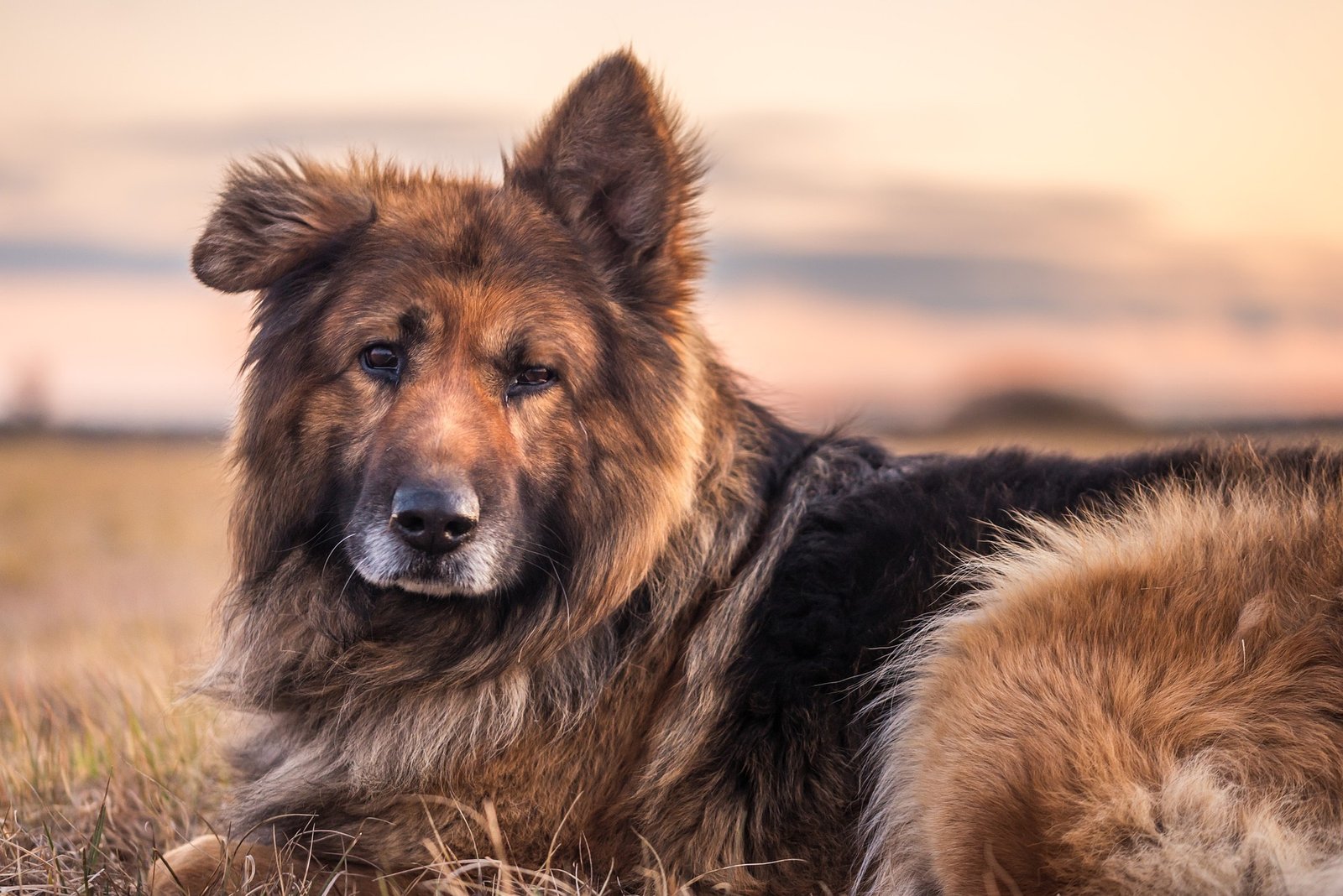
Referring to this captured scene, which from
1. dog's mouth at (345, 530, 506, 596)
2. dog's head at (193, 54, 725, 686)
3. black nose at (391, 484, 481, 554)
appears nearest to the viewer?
black nose at (391, 484, 481, 554)

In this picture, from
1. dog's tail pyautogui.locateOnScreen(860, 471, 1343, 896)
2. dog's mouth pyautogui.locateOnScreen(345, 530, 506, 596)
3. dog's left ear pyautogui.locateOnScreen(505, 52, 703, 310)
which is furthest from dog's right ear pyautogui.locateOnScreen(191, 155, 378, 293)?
dog's tail pyautogui.locateOnScreen(860, 471, 1343, 896)

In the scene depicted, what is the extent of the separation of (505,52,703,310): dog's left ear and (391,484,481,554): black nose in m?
0.93

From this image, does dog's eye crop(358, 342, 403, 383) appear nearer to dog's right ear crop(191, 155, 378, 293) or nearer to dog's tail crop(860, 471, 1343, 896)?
dog's right ear crop(191, 155, 378, 293)

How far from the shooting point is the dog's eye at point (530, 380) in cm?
326

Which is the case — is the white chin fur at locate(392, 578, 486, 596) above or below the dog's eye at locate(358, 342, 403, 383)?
below

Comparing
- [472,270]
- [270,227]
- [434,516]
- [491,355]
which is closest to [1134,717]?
[434,516]

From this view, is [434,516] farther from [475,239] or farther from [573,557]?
[475,239]

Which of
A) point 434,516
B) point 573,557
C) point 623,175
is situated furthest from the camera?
point 623,175

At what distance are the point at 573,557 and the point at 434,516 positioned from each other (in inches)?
21.6

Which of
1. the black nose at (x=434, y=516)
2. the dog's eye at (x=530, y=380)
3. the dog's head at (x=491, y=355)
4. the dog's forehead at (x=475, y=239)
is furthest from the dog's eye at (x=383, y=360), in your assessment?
the black nose at (x=434, y=516)

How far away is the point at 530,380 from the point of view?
10.8ft

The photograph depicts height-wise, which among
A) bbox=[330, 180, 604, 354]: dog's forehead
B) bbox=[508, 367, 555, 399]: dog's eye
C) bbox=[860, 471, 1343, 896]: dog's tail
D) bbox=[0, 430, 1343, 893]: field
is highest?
bbox=[330, 180, 604, 354]: dog's forehead

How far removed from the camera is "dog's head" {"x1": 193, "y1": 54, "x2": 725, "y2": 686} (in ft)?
10.4

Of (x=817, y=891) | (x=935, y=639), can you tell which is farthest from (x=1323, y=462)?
(x=817, y=891)
